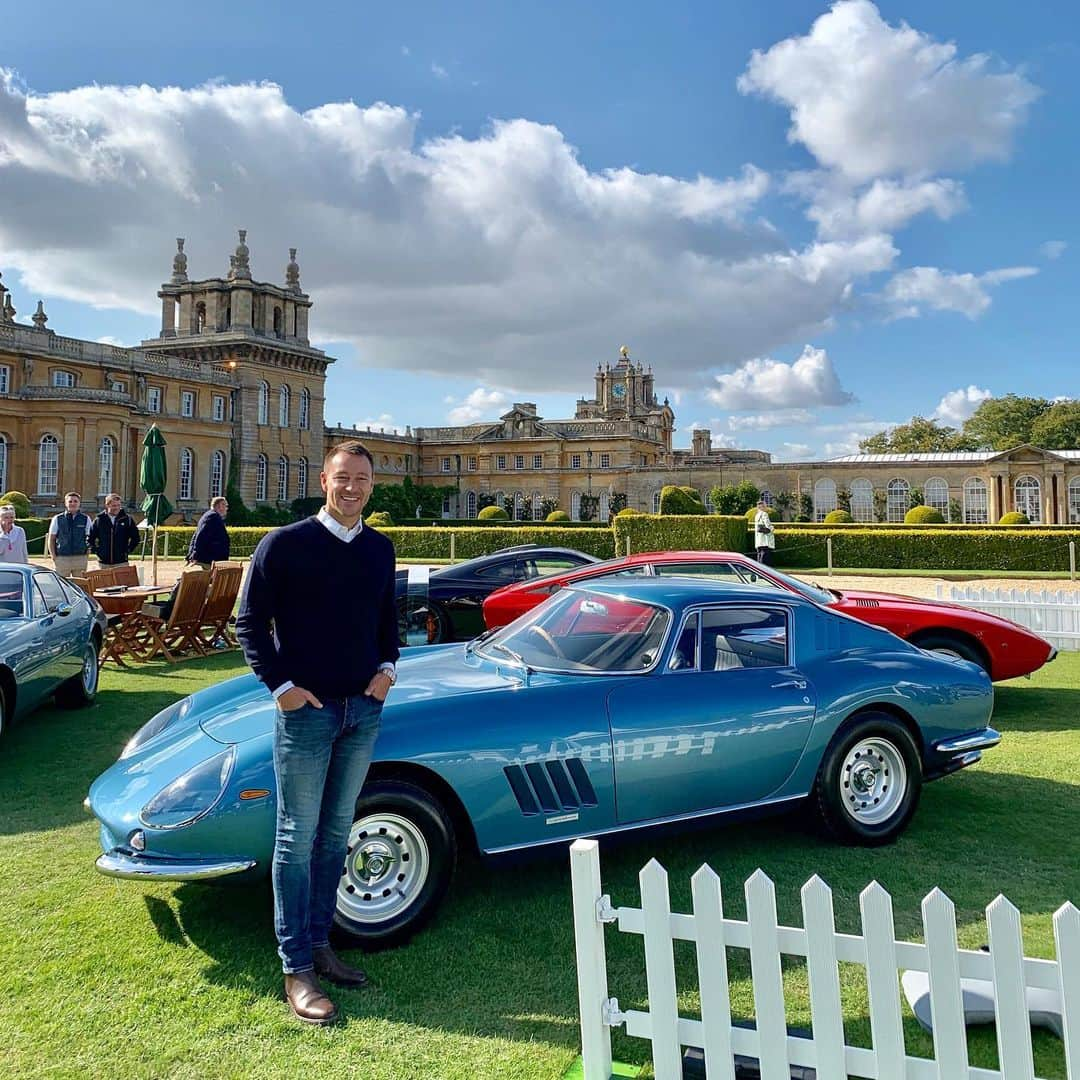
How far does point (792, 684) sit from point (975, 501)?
57178mm

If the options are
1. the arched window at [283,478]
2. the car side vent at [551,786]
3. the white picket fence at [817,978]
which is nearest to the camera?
the white picket fence at [817,978]

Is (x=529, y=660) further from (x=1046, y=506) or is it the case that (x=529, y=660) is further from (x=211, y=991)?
(x=1046, y=506)

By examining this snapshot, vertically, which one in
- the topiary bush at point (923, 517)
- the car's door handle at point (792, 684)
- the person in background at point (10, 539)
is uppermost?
the topiary bush at point (923, 517)

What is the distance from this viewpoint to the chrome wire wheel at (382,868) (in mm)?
3328

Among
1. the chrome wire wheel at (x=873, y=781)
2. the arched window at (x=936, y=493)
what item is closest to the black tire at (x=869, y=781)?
the chrome wire wheel at (x=873, y=781)

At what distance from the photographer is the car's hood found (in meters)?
3.59

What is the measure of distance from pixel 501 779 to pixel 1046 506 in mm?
54034

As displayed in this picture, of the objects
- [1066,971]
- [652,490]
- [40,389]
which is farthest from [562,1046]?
[652,490]

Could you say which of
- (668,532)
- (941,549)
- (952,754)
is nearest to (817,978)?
(952,754)

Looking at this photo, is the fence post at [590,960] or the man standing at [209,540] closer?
the fence post at [590,960]

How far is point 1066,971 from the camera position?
190 centimetres

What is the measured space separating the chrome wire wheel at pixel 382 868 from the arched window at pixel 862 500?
5937cm

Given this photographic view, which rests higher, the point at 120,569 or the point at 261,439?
the point at 261,439

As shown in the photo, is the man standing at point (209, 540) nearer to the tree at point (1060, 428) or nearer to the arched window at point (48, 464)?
the arched window at point (48, 464)
